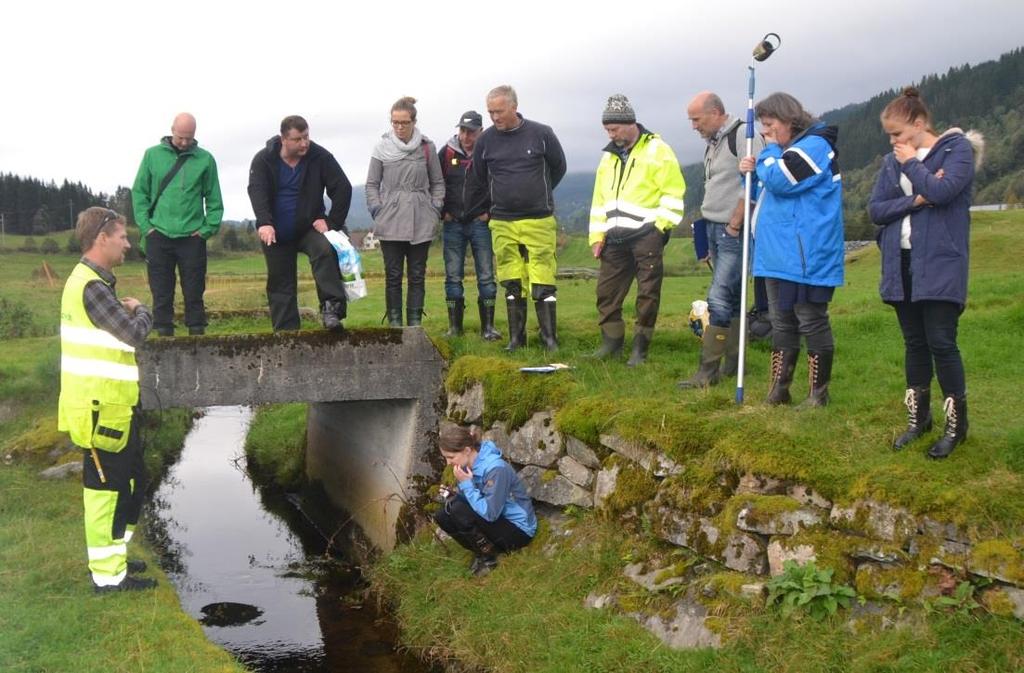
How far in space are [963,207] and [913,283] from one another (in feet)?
1.74

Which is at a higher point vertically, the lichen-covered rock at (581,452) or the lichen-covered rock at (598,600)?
the lichen-covered rock at (581,452)

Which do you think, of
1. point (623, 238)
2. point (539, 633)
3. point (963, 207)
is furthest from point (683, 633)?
point (623, 238)

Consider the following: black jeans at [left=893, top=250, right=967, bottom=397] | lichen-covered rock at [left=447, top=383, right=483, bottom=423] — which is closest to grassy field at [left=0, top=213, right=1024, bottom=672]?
lichen-covered rock at [left=447, top=383, right=483, bottom=423]

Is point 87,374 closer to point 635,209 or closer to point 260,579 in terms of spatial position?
point 260,579

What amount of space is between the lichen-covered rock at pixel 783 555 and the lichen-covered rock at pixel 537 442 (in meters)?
2.51

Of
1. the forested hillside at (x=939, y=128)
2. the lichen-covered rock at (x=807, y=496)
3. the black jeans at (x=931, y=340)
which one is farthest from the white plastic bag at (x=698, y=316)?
the forested hillside at (x=939, y=128)

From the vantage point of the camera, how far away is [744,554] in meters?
6.22

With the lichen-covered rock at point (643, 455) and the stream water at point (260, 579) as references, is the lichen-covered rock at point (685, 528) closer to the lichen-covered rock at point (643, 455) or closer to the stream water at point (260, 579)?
the lichen-covered rock at point (643, 455)

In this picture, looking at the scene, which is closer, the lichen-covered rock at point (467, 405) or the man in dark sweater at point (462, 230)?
the lichen-covered rock at point (467, 405)

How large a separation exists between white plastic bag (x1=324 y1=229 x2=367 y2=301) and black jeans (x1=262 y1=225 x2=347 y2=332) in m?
0.05

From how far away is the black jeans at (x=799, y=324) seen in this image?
6.89 m

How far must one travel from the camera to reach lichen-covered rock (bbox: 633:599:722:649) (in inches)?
238

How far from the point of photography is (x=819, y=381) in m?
7.07

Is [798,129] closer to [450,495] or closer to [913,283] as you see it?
[913,283]
